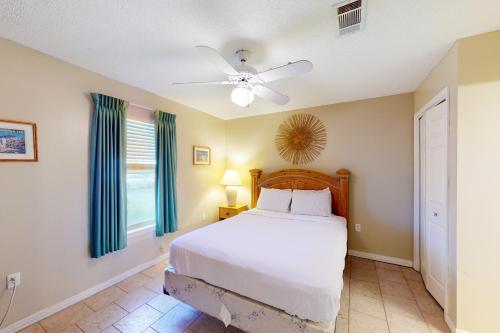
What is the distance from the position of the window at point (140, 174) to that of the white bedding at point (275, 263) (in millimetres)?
1065

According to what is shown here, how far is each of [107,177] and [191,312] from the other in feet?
5.36

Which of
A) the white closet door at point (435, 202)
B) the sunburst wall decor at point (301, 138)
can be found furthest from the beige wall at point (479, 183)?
the sunburst wall decor at point (301, 138)

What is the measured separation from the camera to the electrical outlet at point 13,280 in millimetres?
1639

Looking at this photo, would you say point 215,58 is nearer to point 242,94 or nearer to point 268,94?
point 242,94

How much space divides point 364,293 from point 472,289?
34.5 inches

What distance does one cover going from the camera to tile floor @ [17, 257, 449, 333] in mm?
1702

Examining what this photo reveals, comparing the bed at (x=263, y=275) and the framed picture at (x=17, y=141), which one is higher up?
the framed picture at (x=17, y=141)

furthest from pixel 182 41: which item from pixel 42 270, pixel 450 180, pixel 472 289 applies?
pixel 472 289

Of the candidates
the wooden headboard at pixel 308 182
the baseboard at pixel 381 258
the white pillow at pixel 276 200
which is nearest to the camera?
the baseboard at pixel 381 258

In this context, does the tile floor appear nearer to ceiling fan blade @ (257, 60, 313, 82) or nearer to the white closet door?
the white closet door

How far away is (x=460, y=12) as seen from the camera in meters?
1.35

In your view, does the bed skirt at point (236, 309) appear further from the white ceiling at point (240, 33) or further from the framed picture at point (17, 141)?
the white ceiling at point (240, 33)

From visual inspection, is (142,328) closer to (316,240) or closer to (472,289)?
(316,240)

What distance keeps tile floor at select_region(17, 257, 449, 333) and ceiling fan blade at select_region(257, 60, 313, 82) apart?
213 centimetres
